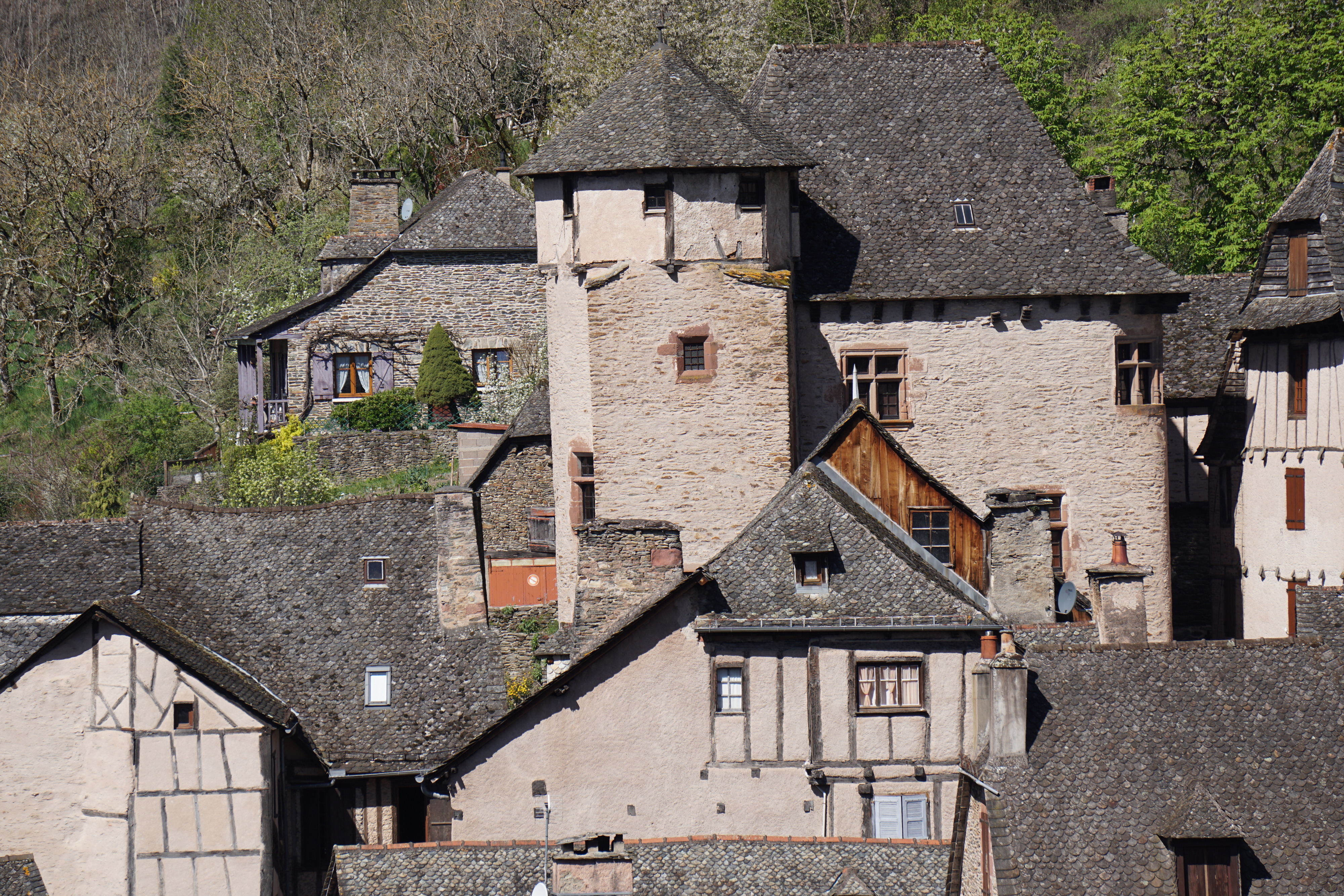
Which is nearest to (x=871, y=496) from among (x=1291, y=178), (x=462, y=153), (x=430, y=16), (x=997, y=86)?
(x=997, y=86)

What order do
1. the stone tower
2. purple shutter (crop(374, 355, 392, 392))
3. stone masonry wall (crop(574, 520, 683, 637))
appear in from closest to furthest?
stone masonry wall (crop(574, 520, 683, 637))
the stone tower
purple shutter (crop(374, 355, 392, 392))

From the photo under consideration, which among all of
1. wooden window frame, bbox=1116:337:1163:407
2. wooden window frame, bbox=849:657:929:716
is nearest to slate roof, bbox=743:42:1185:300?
wooden window frame, bbox=1116:337:1163:407

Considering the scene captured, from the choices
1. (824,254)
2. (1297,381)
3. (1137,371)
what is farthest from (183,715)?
(1297,381)

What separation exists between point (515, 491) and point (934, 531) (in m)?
11.2

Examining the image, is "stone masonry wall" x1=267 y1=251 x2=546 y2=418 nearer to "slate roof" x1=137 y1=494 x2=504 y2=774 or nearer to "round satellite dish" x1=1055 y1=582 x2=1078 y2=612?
"slate roof" x1=137 y1=494 x2=504 y2=774

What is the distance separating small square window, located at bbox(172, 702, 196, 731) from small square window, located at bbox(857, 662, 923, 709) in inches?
351

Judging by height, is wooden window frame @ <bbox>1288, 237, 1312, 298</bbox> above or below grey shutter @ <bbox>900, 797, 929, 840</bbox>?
above

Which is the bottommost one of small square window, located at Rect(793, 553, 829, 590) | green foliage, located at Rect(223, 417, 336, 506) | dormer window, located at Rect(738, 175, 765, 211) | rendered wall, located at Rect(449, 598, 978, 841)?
rendered wall, located at Rect(449, 598, 978, 841)

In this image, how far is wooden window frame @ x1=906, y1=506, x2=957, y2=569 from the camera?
2667 cm

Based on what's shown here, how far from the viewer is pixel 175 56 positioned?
63.9 meters

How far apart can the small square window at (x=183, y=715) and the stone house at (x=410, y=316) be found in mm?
17371

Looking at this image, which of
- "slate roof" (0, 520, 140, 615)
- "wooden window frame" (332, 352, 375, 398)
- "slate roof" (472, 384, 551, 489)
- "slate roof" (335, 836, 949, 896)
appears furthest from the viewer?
"wooden window frame" (332, 352, 375, 398)

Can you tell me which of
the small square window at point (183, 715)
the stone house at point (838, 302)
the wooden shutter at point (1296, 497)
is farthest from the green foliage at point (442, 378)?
the wooden shutter at point (1296, 497)

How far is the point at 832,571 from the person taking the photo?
24125 mm
